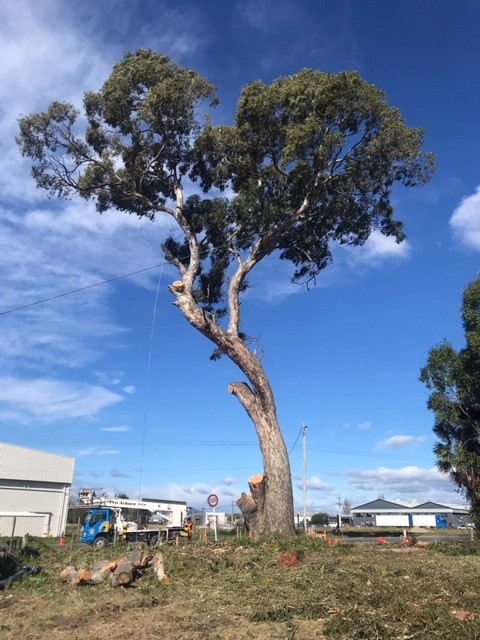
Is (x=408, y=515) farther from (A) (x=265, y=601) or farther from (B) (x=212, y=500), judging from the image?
(A) (x=265, y=601)

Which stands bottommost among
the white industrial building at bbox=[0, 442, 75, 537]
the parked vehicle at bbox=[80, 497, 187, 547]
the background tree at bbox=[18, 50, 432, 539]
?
the parked vehicle at bbox=[80, 497, 187, 547]

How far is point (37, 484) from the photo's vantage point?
43656 millimetres

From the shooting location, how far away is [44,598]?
29.5 feet

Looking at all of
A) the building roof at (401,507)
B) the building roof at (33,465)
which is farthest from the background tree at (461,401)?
the building roof at (401,507)

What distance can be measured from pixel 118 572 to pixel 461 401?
1695 cm

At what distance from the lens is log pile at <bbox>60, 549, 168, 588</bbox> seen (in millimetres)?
9664

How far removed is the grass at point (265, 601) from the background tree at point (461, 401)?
31.5ft

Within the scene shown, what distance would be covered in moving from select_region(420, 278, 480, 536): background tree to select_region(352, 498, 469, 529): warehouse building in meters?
58.6

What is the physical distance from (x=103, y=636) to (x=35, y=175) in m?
18.3

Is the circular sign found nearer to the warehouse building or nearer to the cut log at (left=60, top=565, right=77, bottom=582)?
the cut log at (left=60, top=565, right=77, bottom=582)

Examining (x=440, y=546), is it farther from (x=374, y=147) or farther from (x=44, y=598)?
(x=374, y=147)

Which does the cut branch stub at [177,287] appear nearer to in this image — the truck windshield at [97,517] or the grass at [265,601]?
the grass at [265,601]

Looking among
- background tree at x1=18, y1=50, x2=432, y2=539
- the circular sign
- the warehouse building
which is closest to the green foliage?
background tree at x1=18, y1=50, x2=432, y2=539

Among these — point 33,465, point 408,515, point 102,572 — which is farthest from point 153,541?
point 408,515
